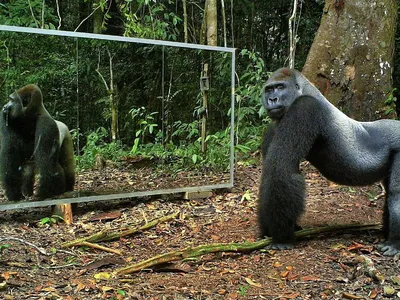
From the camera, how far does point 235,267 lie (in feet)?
13.6

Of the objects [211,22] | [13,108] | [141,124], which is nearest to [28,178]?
[13,108]

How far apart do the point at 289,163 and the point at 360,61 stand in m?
3.44

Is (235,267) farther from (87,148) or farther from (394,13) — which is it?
(394,13)

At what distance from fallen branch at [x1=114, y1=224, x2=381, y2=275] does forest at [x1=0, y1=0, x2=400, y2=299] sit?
0.04 ft

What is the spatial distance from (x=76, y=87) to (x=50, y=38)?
0.60 metres

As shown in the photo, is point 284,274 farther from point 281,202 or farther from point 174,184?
point 174,184

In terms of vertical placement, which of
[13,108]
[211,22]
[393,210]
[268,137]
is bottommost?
[393,210]

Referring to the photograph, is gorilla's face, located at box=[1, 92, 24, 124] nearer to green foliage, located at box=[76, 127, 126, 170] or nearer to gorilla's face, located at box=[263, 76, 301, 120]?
green foliage, located at box=[76, 127, 126, 170]

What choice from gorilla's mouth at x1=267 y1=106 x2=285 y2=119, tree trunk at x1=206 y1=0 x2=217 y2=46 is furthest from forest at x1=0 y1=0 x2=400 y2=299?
tree trunk at x1=206 y1=0 x2=217 y2=46

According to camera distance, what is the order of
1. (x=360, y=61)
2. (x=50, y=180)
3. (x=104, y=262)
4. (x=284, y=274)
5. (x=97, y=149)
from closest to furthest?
1. (x=284, y=274)
2. (x=104, y=262)
3. (x=50, y=180)
4. (x=97, y=149)
5. (x=360, y=61)

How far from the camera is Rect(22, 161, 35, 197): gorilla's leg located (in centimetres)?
520

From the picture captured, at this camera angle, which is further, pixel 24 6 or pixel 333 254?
pixel 24 6

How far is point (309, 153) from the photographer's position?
4695 mm

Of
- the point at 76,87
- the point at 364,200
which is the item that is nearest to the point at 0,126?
the point at 76,87
